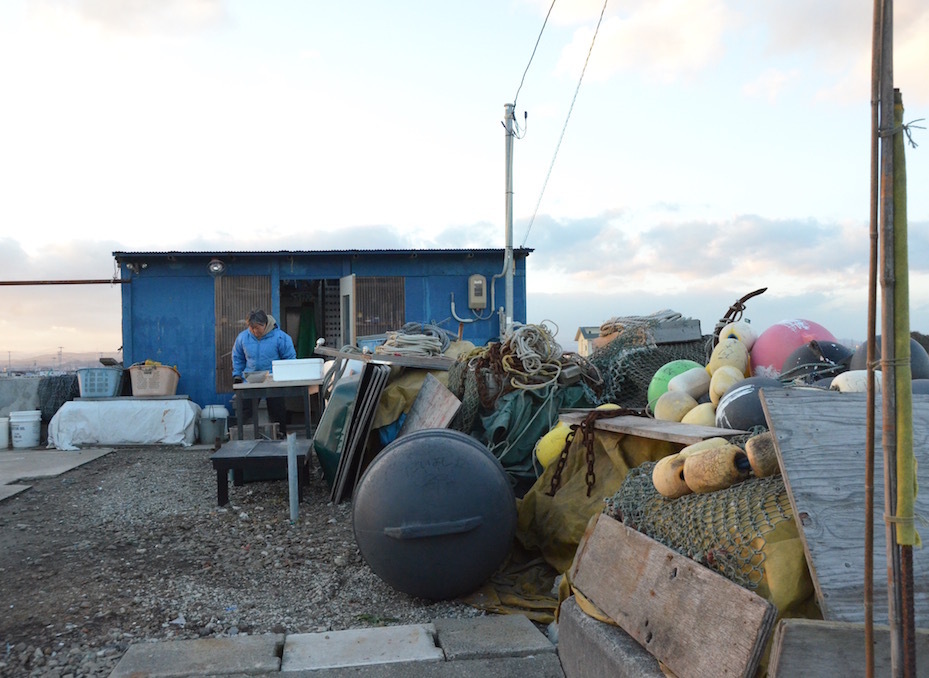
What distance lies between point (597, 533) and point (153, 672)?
2116 millimetres

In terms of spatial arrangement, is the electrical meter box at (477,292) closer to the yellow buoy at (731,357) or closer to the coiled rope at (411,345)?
Result: the coiled rope at (411,345)

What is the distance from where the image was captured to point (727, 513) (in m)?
2.88

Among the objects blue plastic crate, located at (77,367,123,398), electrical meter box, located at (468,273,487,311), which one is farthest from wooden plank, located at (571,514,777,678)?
blue plastic crate, located at (77,367,123,398)

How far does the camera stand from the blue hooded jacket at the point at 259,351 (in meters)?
9.69

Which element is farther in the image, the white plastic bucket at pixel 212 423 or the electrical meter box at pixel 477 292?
the electrical meter box at pixel 477 292

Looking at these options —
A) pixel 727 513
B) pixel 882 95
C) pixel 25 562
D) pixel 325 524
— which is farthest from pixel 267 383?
pixel 882 95

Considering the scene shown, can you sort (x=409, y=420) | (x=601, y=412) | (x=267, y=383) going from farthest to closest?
(x=267, y=383) → (x=409, y=420) → (x=601, y=412)

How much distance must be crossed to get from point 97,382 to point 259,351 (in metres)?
3.84

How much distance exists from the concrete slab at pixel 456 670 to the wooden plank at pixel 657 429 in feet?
4.43

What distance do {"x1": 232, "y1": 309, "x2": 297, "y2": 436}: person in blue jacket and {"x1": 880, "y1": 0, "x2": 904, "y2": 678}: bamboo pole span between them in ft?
27.7

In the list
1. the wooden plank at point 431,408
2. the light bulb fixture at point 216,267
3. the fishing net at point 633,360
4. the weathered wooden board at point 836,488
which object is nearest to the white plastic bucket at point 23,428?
the light bulb fixture at point 216,267

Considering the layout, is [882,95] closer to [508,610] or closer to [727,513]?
[727,513]

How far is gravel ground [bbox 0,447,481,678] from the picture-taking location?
12.7ft

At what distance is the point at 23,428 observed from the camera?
11383mm
